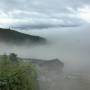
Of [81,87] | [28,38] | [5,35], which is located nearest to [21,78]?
[81,87]

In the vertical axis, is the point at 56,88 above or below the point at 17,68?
below

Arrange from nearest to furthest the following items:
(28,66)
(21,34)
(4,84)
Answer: (4,84)
(28,66)
(21,34)

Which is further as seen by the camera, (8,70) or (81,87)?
(81,87)

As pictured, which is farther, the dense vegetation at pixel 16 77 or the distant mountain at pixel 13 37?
the distant mountain at pixel 13 37

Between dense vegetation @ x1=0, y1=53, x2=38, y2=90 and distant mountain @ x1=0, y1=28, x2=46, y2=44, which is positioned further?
distant mountain @ x1=0, y1=28, x2=46, y2=44

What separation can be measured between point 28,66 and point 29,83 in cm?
140

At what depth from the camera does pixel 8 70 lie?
19.2 meters

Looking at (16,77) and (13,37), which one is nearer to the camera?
(16,77)

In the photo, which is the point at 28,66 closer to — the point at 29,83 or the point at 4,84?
the point at 29,83

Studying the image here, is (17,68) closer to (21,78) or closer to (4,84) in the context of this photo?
(21,78)

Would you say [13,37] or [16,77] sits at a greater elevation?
[13,37]

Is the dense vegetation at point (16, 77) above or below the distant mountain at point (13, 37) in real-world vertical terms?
below

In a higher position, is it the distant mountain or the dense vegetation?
the distant mountain

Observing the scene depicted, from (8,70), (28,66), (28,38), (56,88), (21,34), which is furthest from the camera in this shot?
(28,38)
